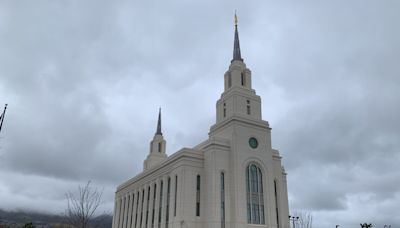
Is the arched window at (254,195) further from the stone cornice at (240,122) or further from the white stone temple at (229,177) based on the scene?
the stone cornice at (240,122)

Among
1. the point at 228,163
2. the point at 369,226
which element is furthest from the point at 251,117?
the point at 369,226

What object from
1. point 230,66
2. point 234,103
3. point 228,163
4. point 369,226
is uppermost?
point 230,66

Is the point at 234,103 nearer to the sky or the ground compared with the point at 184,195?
nearer to the sky

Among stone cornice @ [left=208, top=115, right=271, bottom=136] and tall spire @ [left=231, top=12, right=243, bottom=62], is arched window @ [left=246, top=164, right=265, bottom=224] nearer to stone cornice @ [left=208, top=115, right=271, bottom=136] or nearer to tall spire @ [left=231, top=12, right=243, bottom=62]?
stone cornice @ [left=208, top=115, right=271, bottom=136]

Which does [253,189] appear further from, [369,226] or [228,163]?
[369,226]

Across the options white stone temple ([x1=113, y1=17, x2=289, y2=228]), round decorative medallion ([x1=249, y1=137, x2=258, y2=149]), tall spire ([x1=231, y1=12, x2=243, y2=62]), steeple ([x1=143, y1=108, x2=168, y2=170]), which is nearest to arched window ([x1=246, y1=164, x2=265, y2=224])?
white stone temple ([x1=113, y1=17, x2=289, y2=228])

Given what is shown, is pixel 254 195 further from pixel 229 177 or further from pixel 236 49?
pixel 236 49

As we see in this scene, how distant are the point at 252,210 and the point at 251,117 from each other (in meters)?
12.8

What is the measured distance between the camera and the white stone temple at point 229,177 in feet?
150

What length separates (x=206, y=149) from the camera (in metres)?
49.0

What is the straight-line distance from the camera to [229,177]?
47.5 meters

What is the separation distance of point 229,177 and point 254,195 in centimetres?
415

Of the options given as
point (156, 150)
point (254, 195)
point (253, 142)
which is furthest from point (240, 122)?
point (156, 150)

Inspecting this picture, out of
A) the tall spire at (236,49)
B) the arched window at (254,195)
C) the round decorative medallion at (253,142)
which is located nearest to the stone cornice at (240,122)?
the round decorative medallion at (253,142)
